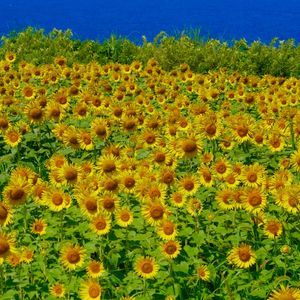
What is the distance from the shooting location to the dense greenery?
1439cm

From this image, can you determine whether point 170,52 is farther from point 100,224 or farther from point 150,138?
point 100,224

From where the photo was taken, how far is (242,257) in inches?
193

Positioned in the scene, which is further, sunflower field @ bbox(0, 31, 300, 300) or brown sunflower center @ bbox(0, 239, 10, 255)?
sunflower field @ bbox(0, 31, 300, 300)

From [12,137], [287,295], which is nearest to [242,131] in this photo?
[12,137]

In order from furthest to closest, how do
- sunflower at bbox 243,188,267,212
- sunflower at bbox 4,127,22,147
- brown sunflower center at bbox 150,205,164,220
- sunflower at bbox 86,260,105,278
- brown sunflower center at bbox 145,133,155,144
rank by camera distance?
sunflower at bbox 4,127,22,147 → brown sunflower center at bbox 145,133,155,144 → sunflower at bbox 243,188,267,212 → brown sunflower center at bbox 150,205,164,220 → sunflower at bbox 86,260,105,278

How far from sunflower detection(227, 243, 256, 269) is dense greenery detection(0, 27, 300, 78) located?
28.9 feet

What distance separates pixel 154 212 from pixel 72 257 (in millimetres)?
730

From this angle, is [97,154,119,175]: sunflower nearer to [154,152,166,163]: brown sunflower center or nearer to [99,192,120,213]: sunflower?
[154,152,166,163]: brown sunflower center

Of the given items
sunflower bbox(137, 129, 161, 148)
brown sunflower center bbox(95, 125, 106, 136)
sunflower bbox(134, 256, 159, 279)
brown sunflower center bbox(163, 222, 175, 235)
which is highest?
brown sunflower center bbox(95, 125, 106, 136)

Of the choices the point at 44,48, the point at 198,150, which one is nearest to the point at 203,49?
the point at 44,48

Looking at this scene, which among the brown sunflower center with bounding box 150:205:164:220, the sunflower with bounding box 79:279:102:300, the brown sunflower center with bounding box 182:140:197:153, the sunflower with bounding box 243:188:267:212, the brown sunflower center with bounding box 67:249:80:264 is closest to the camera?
the sunflower with bounding box 79:279:102:300

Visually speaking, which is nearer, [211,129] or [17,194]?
[17,194]

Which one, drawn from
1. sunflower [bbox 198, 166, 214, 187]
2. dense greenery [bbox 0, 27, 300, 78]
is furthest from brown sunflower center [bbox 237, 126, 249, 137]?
dense greenery [bbox 0, 27, 300, 78]

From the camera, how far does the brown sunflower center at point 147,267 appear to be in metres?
4.65
